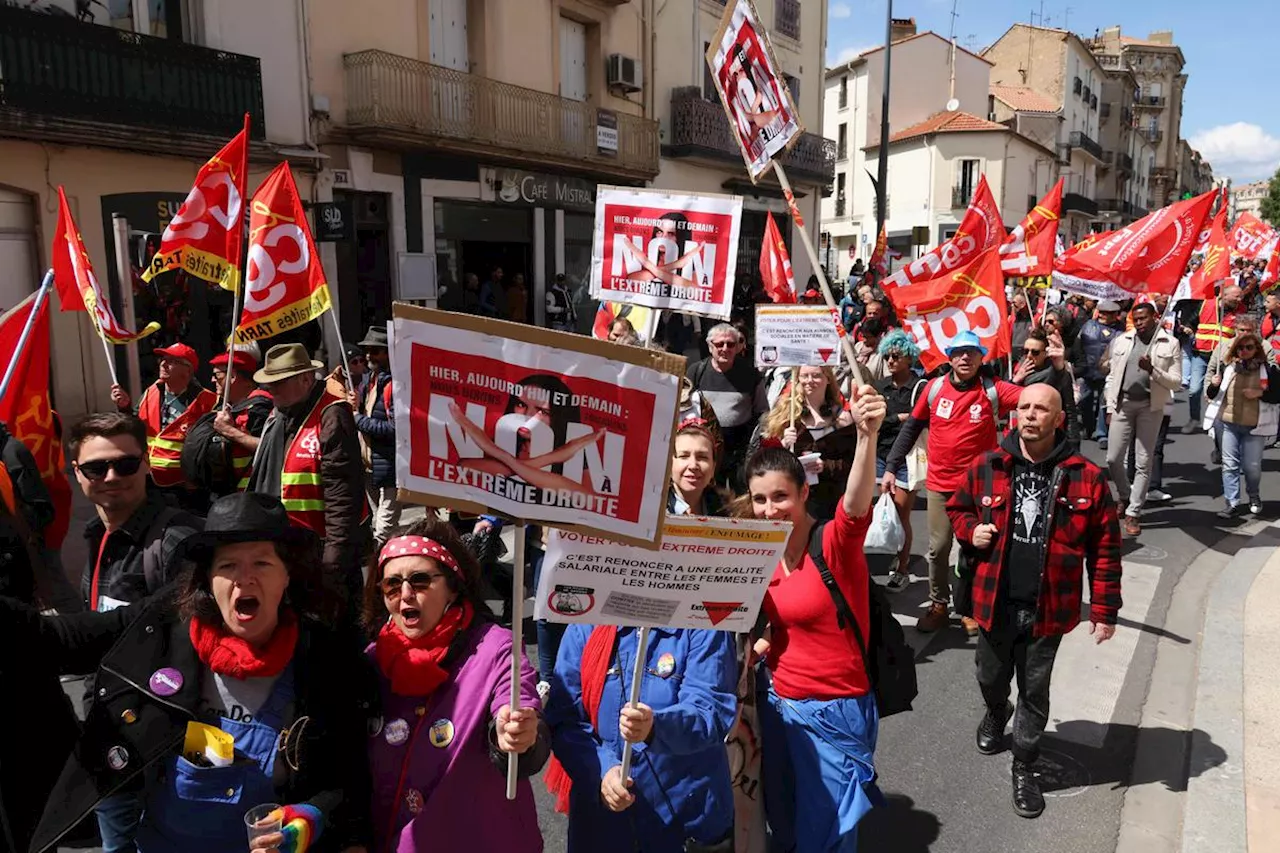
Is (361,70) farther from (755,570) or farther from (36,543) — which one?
(755,570)

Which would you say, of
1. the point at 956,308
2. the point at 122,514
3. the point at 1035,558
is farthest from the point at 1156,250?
the point at 122,514

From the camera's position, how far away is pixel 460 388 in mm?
1966

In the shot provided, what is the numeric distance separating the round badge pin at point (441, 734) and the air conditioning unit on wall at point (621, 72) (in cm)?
1841

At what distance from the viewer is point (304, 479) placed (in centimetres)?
403

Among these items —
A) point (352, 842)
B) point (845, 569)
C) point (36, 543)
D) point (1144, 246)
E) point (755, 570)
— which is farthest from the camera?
point (1144, 246)

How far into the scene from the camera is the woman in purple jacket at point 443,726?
221 cm

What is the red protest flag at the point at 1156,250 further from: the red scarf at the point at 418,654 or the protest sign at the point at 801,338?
the red scarf at the point at 418,654

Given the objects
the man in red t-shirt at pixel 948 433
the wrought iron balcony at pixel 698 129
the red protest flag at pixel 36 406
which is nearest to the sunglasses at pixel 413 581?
the red protest flag at pixel 36 406

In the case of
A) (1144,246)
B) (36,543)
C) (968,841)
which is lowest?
(968,841)

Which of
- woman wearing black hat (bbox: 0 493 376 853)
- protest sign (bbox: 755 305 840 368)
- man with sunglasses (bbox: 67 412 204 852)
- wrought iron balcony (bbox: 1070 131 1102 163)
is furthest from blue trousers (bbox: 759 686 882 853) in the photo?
wrought iron balcony (bbox: 1070 131 1102 163)

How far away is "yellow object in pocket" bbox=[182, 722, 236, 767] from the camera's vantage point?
6.93 feet

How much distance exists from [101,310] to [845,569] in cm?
474

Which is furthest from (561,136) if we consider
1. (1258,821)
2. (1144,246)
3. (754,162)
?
(1258,821)

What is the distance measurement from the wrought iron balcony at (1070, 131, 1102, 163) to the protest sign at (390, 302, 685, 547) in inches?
2285
